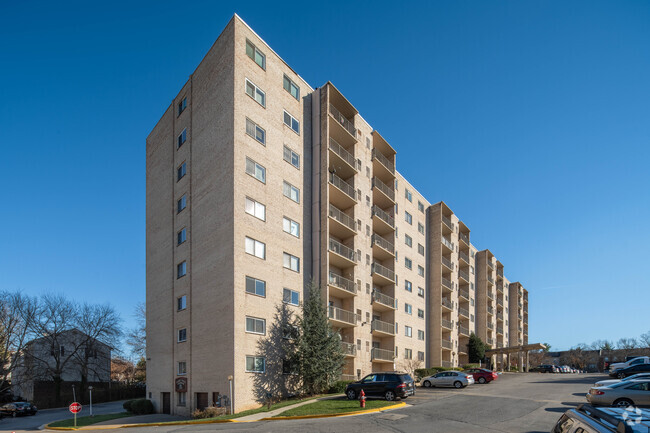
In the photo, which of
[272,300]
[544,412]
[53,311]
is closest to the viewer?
[544,412]

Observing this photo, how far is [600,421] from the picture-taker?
4.86 metres

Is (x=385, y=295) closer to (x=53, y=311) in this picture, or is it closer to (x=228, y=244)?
(x=228, y=244)

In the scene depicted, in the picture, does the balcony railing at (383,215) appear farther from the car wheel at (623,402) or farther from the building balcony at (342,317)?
the car wheel at (623,402)

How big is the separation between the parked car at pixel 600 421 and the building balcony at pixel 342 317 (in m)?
27.0

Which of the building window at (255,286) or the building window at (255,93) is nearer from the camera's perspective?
the building window at (255,286)

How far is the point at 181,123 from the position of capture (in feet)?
114

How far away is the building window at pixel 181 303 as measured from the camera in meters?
30.8

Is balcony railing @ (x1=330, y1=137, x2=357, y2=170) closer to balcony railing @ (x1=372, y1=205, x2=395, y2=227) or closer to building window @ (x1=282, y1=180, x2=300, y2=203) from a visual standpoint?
balcony railing @ (x1=372, y1=205, x2=395, y2=227)

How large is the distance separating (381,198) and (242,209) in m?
19.3

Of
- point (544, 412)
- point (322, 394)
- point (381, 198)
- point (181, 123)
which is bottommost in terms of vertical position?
point (322, 394)

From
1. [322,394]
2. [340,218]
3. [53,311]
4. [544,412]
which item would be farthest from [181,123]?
[53,311]

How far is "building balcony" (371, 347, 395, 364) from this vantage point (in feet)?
124

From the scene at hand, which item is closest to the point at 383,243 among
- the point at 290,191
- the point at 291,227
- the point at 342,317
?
the point at 342,317

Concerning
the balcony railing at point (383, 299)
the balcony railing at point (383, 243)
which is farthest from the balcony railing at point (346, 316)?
the balcony railing at point (383, 243)
